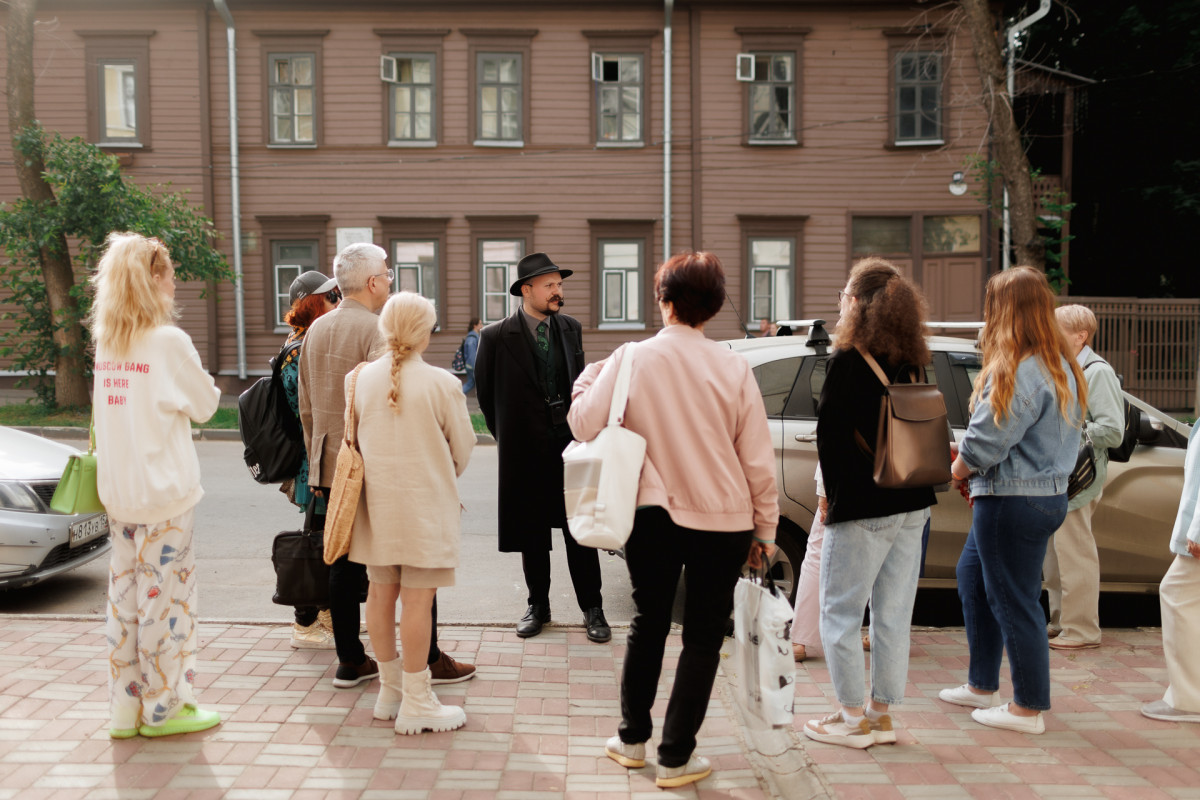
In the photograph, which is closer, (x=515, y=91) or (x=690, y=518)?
(x=690, y=518)

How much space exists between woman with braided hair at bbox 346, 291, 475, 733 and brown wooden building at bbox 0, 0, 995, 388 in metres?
16.8

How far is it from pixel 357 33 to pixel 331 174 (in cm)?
297

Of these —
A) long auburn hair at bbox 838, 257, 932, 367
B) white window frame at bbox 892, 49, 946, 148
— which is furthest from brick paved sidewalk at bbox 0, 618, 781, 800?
white window frame at bbox 892, 49, 946, 148

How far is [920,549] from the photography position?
13.1ft

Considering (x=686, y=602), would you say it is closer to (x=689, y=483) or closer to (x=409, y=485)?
(x=689, y=483)

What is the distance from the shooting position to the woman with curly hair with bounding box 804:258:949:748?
3811 millimetres

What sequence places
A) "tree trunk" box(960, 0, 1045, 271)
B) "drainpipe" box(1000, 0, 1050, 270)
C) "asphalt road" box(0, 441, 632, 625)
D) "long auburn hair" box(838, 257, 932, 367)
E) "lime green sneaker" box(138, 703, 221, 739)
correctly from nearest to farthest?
"long auburn hair" box(838, 257, 932, 367), "lime green sneaker" box(138, 703, 221, 739), "asphalt road" box(0, 441, 632, 625), "tree trunk" box(960, 0, 1045, 271), "drainpipe" box(1000, 0, 1050, 270)

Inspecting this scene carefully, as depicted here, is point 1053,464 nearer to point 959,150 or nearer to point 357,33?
point 959,150

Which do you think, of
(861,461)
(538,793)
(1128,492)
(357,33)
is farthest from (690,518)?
(357,33)

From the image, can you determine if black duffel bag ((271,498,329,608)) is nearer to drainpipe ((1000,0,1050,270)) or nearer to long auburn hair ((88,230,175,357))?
long auburn hair ((88,230,175,357))

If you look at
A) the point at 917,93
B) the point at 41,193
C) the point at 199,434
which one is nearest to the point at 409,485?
the point at 199,434

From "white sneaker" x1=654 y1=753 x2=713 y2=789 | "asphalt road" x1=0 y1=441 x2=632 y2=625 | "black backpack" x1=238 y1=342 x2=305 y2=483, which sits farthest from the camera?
"asphalt road" x1=0 y1=441 x2=632 y2=625

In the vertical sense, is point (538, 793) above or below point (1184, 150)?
below

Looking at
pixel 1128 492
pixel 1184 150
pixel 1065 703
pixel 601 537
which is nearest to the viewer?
pixel 601 537
